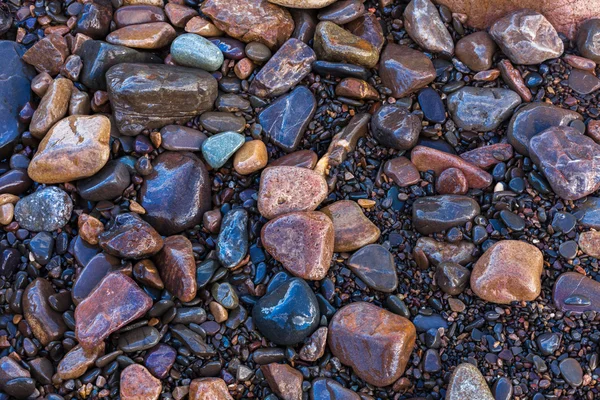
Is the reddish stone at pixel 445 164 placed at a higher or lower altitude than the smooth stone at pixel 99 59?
lower

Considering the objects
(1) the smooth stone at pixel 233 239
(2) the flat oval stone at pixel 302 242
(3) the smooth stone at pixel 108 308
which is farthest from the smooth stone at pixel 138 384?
(2) the flat oval stone at pixel 302 242

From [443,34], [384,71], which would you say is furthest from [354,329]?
[443,34]

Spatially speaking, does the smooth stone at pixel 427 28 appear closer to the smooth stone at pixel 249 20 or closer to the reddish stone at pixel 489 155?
the reddish stone at pixel 489 155

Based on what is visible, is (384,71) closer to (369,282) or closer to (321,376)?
(369,282)

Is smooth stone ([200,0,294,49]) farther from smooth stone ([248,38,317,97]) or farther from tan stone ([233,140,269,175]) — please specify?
tan stone ([233,140,269,175])

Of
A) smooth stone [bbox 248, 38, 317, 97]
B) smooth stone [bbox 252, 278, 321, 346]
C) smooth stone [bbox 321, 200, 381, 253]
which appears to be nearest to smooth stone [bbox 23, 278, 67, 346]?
smooth stone [bbox 252, 278, 321, 346]

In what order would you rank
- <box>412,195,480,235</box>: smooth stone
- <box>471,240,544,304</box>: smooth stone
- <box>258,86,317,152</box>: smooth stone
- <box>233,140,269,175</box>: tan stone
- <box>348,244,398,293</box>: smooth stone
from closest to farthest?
1. <box>471,240,544,304</box>: smooth stone
2. <box>348,244,398,293</box>: smooth stone
3. <box>412,195,480,235</box>: smooth stone
4. <box>233,140,269,175</box>: tan stone
5. <box>258,86,317,152</box>: smooth stone
